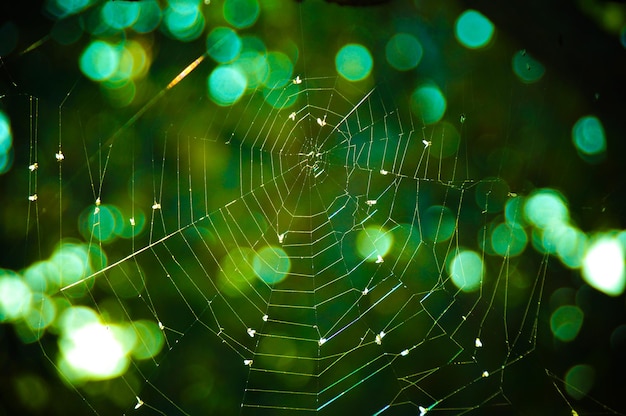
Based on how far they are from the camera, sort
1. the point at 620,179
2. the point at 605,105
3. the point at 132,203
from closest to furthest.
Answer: the point at 605,105 < the point at 620,179 < the point at 132,203

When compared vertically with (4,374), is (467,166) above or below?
above

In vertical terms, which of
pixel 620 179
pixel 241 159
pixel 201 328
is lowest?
pixel 620 179

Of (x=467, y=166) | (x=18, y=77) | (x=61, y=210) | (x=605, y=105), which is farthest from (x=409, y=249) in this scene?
(x=18, y=77)

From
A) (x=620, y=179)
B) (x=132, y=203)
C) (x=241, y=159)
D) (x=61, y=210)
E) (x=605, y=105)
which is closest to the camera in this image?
(x=605, y=105)

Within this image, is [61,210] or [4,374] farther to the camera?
[61,210]

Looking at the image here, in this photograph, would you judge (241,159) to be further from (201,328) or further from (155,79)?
(201,328)

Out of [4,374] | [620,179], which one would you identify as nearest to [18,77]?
[4,374]
